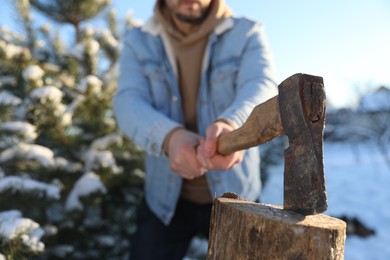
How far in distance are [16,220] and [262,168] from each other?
499cm

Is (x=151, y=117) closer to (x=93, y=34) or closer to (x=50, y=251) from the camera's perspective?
(x=50, y=251)

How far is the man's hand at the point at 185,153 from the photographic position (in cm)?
131

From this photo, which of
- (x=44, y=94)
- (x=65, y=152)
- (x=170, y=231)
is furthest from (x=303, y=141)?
(x=65, y=152)

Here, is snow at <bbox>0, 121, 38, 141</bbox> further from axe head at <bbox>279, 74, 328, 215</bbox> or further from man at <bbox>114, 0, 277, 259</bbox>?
axe head at <bbox>279, 74, 328, 215</bbox>

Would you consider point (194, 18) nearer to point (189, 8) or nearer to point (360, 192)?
point (189, 8)

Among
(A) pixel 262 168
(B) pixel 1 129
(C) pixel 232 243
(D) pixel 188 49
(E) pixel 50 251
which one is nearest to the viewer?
(C) pixel 232 243

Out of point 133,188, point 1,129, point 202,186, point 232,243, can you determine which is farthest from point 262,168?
point 232,243

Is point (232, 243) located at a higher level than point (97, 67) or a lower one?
lower

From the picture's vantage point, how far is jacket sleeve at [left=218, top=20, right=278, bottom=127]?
4.58 feet

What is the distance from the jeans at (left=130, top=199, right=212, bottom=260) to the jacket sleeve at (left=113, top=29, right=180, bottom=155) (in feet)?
1.82

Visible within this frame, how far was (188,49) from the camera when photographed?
1907mm

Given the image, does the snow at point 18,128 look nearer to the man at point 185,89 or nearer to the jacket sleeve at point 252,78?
the man at point 185,89

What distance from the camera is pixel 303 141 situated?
2.77 feet

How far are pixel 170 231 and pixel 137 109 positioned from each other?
798 millimetres
